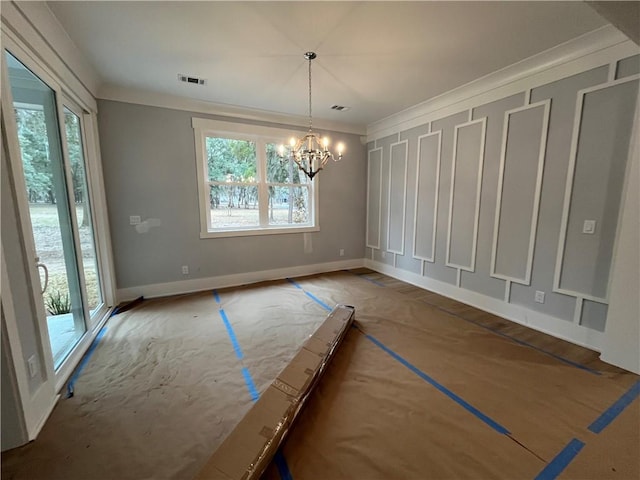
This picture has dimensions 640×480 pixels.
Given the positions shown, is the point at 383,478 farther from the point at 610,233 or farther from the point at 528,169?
the point at 528,169

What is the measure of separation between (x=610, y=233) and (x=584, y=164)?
66 cm

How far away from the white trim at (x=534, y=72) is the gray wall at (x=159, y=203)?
3.05m

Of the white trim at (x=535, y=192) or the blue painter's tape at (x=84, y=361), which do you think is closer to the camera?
the blue painter's tape at (x=84, y=361)

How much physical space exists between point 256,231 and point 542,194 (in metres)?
3.75

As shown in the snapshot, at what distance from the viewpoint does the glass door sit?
1.89 m

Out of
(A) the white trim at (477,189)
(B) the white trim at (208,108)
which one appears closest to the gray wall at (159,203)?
(B) the white trim at (208,108)

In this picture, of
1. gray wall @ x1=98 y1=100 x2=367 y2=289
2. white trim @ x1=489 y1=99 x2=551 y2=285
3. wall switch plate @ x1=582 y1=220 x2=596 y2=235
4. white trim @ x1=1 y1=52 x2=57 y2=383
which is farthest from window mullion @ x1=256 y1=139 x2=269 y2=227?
wall switch plate @ x1=582 y1=220 x2=596 y2=235

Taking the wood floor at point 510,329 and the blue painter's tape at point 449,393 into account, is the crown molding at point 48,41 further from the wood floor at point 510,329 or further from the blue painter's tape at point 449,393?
the wood floor at point 510,329

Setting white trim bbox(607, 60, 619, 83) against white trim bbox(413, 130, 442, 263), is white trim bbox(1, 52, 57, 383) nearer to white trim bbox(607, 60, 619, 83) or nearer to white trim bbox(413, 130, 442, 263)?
white trim bbox(413, 130, 442, 263)

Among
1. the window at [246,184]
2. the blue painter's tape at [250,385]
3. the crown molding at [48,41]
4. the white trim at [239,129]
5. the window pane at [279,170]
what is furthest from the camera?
the window pane at [279,170]

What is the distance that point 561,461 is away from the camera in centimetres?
140

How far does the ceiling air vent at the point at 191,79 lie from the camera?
9.97 ft

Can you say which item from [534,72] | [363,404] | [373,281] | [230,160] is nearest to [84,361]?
[363,404]

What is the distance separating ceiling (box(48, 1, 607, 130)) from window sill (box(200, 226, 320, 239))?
195 centimetres
